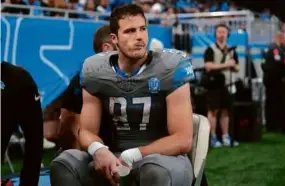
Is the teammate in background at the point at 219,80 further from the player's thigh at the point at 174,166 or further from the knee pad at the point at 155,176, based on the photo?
the knee pad at the point at 155,176

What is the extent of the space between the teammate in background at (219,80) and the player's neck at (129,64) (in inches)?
168

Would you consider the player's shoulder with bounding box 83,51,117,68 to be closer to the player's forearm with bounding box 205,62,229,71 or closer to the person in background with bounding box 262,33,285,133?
the player's forearm with bounding box 205,62,229,71

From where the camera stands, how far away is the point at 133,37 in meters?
2.91

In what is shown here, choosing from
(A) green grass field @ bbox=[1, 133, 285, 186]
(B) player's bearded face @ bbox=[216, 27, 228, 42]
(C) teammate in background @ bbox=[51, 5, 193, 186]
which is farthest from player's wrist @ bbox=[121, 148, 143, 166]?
(B) player's bearded face @ bbox=[216, 27, 228, 42]

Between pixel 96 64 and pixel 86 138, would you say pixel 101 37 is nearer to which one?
pixel 96 64

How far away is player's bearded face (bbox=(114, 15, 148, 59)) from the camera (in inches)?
114

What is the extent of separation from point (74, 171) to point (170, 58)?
71 cm

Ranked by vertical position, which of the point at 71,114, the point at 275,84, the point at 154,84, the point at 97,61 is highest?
the point at 97,61

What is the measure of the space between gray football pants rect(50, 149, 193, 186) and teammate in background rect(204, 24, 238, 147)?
14.5ft

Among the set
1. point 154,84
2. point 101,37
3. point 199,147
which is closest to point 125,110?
point 154,84

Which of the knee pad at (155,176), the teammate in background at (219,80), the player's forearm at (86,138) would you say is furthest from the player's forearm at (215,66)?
the knee pad at (155,176)

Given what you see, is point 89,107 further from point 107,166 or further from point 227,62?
point 227,62

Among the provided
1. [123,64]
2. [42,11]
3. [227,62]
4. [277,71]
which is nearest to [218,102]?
[227,62]

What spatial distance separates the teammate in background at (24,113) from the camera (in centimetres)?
270
